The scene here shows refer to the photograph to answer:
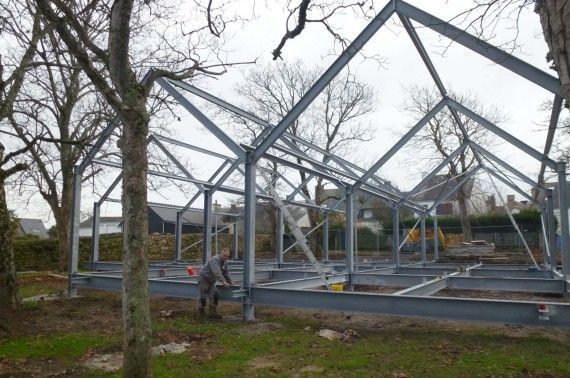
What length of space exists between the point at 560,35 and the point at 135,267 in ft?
11.9

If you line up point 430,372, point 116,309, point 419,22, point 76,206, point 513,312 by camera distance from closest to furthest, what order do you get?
point 430,372, point 513,312, point 419,22, point 116,309, point 76,206

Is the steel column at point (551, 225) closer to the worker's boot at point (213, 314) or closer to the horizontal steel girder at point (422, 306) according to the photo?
the horizontal steel girder at point (422, 306)

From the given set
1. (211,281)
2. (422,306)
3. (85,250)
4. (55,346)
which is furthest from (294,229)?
(85,250)

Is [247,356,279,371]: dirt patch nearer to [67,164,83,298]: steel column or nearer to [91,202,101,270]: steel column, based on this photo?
[67,164,83,298]: steel column

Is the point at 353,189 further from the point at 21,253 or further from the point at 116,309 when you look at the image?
the point at 21,253

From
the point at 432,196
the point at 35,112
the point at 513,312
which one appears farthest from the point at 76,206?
the point at 432,196

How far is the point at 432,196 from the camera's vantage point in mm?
51438

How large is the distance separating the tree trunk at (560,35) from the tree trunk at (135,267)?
3.44 metres

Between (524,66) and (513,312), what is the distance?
12.0 ft

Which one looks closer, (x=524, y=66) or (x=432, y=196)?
(x=524, y=66)

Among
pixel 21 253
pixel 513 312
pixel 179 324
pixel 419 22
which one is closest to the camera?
pixel 513 312

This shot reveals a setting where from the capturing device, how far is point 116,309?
35.4ft

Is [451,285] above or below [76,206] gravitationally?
below

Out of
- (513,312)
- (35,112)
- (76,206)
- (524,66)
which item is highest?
(35,112)
